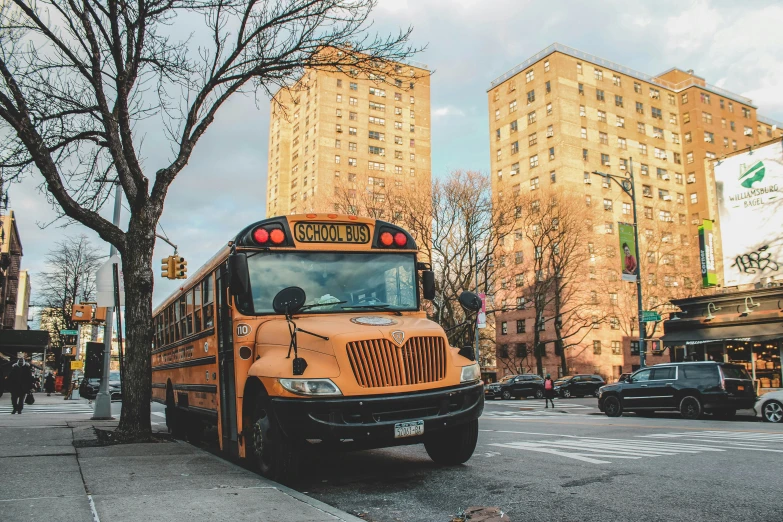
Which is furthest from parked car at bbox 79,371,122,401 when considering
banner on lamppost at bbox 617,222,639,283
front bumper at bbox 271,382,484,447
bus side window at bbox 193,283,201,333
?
front bumper at bbox 271,382,484,447

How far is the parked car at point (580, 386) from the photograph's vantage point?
40.4m

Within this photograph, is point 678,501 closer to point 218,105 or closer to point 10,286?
point 218,105

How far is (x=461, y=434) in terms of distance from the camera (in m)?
7.57

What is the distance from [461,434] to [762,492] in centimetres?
305

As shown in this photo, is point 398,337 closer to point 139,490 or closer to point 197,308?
point 139,490

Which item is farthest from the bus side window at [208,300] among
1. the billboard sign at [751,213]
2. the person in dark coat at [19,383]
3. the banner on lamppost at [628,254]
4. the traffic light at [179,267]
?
the billboard sign at [751,213]

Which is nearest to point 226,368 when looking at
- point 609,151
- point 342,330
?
point 342,330

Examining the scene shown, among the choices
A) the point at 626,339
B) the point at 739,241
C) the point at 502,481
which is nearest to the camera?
the point at 502,481

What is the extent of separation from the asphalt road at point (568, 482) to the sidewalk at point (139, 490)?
0.66 meters

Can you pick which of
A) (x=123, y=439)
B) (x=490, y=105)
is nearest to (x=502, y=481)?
(x=123, y=439)

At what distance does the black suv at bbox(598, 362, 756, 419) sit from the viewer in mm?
18578

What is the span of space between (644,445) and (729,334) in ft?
64.7

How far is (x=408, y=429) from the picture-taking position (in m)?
6.43

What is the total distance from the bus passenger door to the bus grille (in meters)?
2.00
